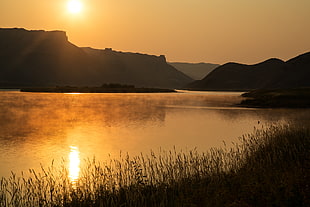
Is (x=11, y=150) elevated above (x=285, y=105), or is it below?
below

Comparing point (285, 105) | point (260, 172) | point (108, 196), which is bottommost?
point (108, 196)

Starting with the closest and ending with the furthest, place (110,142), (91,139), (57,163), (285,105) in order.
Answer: (57,163) → (110,142) → (91,139) → (285,105)

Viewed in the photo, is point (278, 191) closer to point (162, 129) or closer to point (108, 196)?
point (108, 196)

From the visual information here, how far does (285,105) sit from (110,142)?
2023 inches

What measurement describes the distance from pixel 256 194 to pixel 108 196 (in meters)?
5.13

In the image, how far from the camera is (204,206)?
31.5 feet

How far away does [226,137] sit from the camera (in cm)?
3159

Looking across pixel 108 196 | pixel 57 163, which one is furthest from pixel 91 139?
pixel 108 196

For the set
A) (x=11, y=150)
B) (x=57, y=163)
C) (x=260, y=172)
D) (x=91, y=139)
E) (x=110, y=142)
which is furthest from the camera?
(x=91, y=139)

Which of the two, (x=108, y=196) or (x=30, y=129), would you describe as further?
(x=30, y=129)

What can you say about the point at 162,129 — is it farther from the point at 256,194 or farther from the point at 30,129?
the point at 256,194

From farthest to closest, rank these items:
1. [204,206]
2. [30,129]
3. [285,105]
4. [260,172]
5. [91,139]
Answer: [285,105]
[30,129]
[91,139]
[260,172]
[204,206]

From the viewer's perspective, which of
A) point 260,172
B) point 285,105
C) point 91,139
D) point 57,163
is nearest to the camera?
point 260,172

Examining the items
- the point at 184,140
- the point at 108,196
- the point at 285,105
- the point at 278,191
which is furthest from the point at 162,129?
the point at 285,105
